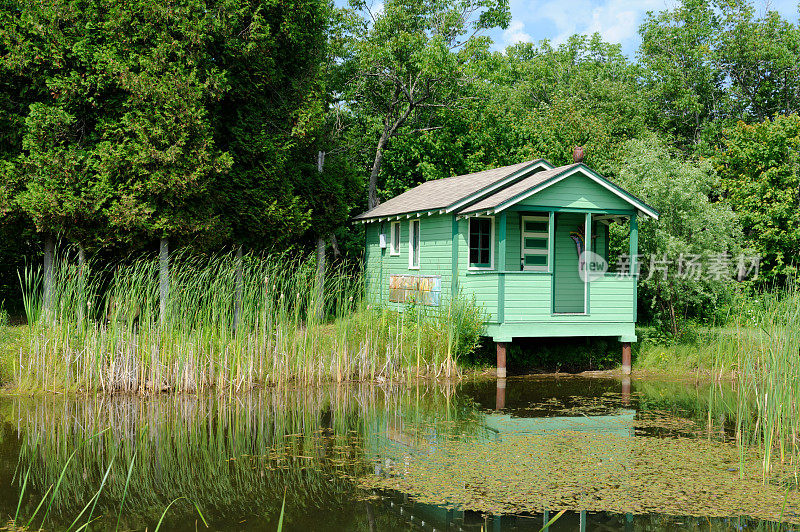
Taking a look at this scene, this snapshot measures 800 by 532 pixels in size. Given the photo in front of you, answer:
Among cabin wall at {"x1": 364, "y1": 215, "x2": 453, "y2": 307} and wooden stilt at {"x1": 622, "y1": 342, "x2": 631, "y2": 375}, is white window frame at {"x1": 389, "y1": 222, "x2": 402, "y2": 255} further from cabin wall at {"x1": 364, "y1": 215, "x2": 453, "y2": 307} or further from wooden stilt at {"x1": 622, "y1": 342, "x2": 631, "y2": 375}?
wooden stilt at {"x1": 622, "y1": 342, "x2": 631, "y2": 375}

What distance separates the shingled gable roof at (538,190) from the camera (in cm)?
1472

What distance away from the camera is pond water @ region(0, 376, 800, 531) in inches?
250

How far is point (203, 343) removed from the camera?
11969 millimetres

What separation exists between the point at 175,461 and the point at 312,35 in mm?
14445

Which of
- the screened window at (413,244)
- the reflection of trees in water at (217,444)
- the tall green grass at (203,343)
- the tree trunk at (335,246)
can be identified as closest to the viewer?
the reflection of trees in water at (217,444)

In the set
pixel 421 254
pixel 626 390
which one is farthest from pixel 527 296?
pixel 421 254

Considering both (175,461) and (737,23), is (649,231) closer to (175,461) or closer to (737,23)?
(175,461)

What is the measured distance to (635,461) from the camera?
26.7 ft

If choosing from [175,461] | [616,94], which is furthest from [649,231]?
[616,94]

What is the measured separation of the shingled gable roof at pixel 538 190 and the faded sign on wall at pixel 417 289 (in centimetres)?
196

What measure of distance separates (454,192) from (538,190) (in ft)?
11.3

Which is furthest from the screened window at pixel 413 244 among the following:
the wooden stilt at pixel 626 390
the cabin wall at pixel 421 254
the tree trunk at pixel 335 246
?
the wooden stilt at pixel 626 390

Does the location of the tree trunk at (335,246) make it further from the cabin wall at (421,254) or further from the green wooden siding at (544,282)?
the green wooden siding at (544,282)

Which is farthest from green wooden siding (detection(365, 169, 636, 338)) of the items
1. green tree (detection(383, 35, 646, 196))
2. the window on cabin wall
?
green tree (detection(383, 35, 646, 196))
